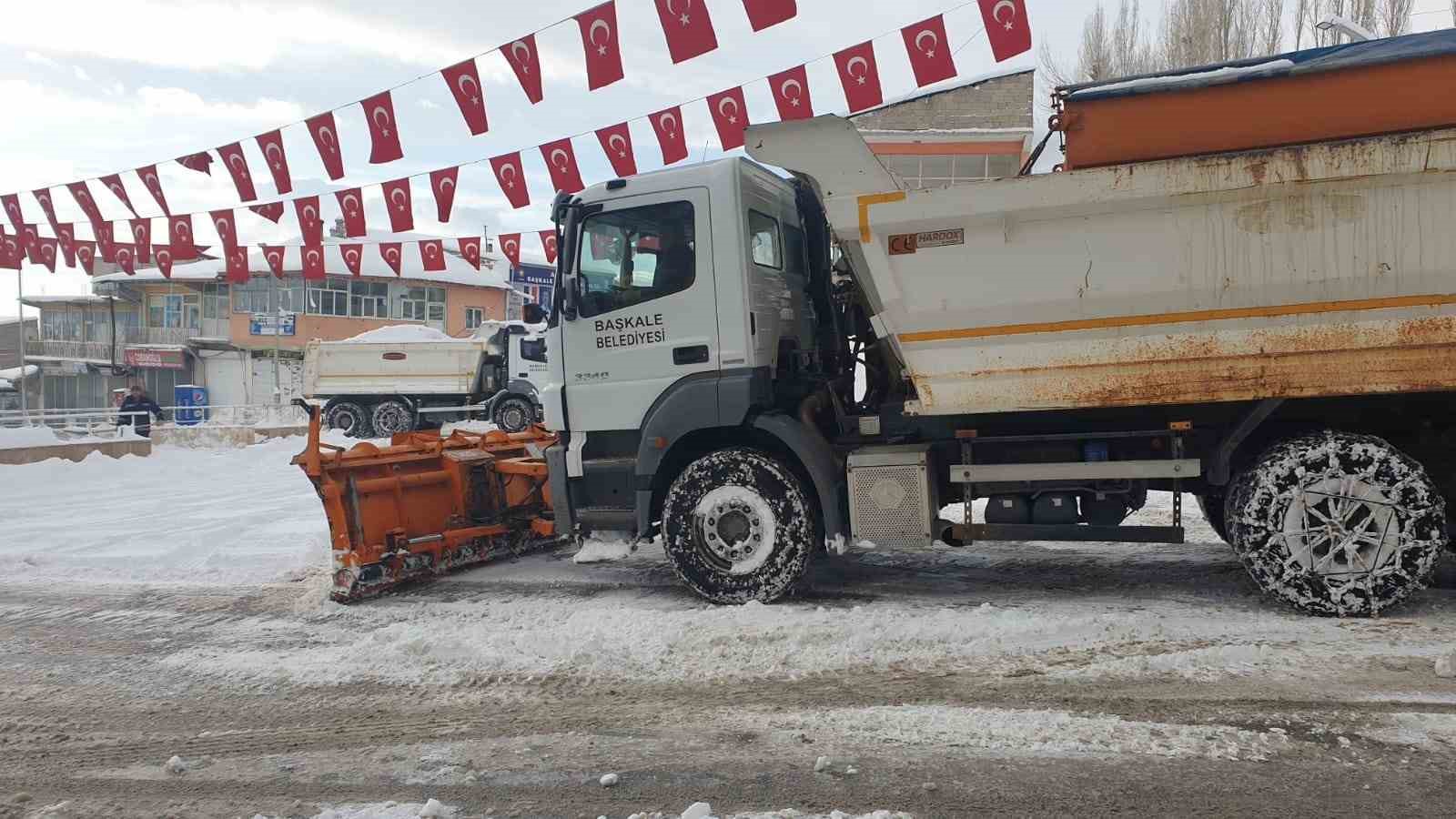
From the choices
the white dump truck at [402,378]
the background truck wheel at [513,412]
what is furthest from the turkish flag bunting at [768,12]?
the white dump truck at [402,378]

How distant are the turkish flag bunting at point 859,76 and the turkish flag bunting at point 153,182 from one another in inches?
376

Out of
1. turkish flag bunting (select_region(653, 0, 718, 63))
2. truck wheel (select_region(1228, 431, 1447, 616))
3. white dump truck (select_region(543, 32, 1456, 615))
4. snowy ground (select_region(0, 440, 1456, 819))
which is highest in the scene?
turkish flag bunting (select_region(653, 0, 718, 63))

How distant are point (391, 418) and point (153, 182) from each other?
396 inches

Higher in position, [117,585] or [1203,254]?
[1203,254]

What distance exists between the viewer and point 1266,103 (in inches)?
181

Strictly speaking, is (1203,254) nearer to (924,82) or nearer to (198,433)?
(924,82)

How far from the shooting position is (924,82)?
10109mm

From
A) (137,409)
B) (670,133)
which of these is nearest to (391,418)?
(137,409)

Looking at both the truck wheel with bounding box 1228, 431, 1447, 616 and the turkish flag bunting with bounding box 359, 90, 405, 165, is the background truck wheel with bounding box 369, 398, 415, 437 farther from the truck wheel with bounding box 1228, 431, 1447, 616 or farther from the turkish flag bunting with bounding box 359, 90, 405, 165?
the truck wheel with bounding box 1228, 431, 1447, 616

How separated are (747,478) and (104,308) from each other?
51.6 meters

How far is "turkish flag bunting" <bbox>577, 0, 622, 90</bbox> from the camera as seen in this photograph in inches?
358

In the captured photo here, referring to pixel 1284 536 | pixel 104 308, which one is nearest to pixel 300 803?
pixel 1284 536

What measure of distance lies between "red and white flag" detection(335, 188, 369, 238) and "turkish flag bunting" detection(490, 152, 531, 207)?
2307 mm

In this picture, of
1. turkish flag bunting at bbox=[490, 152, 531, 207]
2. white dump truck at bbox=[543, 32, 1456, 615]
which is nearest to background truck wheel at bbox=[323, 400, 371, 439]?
turkish flag bunting at bbox=[490, 152, 531, 207]
